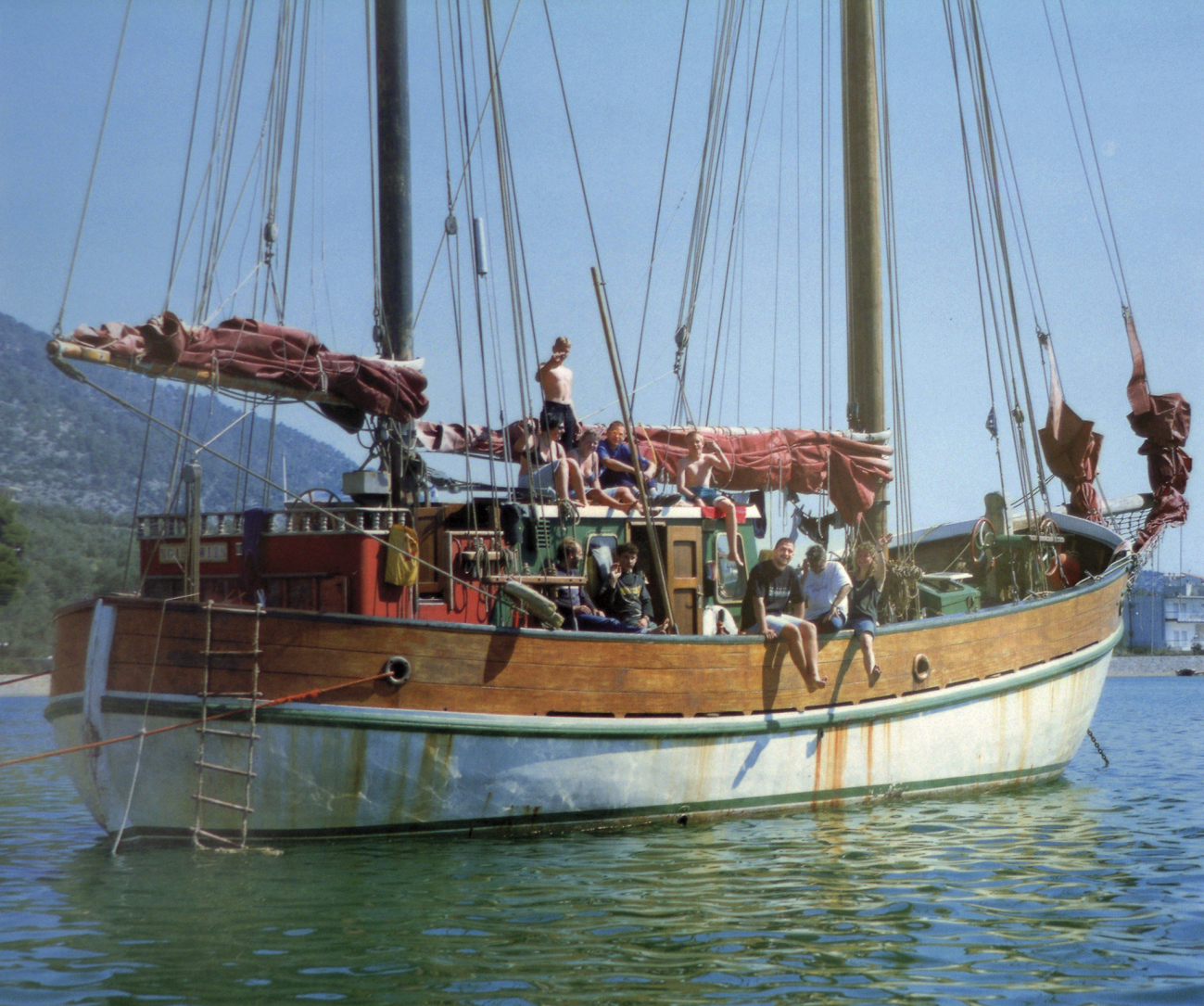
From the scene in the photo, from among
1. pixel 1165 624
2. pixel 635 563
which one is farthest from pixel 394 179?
pixel 1165 624

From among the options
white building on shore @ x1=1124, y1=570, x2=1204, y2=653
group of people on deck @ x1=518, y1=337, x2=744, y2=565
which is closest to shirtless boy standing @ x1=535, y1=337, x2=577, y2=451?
group of people on deck @ x1=518, y1=337, x2=744, y2=565

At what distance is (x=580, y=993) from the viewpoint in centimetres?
611

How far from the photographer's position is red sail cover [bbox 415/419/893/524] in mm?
13578

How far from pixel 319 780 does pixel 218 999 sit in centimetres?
359

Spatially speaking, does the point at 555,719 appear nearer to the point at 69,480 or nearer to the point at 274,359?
the point at 274,359

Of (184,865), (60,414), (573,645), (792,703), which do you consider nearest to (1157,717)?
(792,703)

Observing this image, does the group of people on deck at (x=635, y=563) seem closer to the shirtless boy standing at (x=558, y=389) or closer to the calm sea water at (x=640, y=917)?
the shirtless boy standing at (x=558, y=389)

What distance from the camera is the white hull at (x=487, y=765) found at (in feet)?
31.2

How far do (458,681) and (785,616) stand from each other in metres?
3.38

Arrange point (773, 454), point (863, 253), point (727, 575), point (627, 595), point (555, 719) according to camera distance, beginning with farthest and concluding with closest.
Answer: point (863, 253)
point (773, 454)
point (727, 575)
point (627, 595)
point (555, 719)

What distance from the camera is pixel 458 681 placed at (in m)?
9.91

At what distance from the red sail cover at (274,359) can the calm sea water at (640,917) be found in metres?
3.88

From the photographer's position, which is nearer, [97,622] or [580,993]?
[580,993]

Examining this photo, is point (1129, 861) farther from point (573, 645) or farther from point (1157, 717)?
point (1157, 717)
